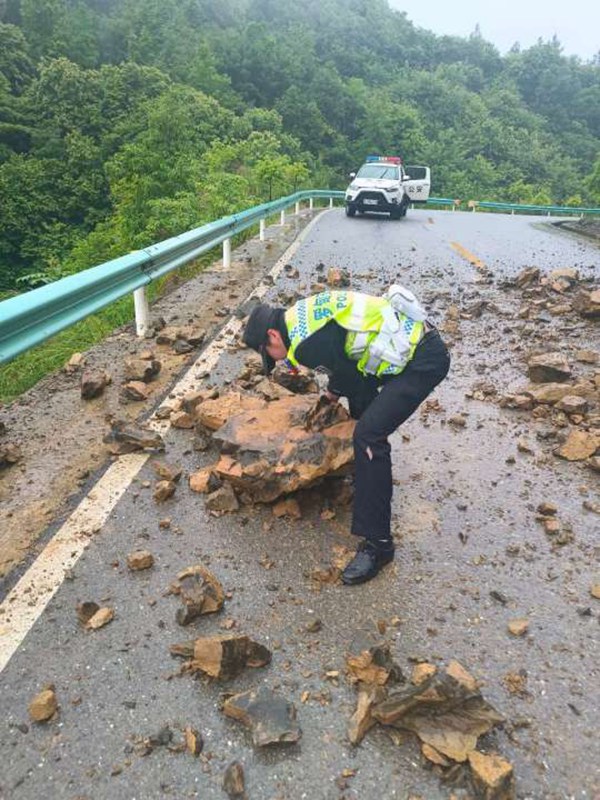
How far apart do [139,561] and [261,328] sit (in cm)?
119

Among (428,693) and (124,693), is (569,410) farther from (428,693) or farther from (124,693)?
(124,693)

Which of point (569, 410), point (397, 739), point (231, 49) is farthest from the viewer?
point (231, 49)

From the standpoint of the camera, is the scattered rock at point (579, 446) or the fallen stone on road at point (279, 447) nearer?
the fallen stone on road at point (279, 447)

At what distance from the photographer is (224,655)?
215 cm

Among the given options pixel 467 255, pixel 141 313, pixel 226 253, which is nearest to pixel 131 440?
pixel 141 313

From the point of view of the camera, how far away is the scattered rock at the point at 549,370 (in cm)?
495

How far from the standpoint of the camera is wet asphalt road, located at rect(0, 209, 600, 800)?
1.84 metres

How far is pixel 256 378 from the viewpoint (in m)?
4.75

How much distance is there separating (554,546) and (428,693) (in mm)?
1325

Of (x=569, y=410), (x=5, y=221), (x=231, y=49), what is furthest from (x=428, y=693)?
(x=231, y=49)

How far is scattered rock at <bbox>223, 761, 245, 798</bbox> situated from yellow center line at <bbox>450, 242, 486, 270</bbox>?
362 inches

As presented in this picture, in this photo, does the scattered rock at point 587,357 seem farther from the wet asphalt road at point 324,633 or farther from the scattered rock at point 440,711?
the scattered rock at point 440,711

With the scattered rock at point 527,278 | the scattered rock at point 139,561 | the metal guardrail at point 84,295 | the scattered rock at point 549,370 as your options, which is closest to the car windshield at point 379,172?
the scattered rock at point 527,278

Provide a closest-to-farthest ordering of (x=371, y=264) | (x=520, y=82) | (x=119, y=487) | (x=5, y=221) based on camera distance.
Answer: (x=119, y=487) → (x=371, y=264) → (x=5, y=221) → (x=520, y=82)
